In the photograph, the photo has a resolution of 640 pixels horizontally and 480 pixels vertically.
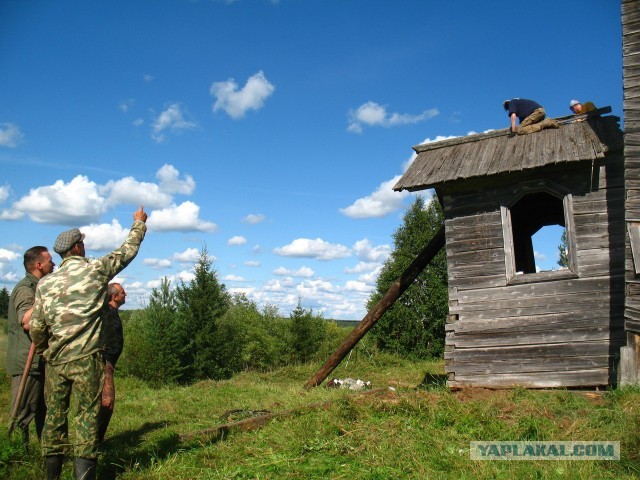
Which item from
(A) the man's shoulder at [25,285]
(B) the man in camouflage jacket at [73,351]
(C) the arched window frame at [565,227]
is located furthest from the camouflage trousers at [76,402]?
(C) the arched window frame at [565,227]

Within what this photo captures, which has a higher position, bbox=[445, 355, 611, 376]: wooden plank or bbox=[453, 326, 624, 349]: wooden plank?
bbox=[453, 326, 624, 349]: wooden plank

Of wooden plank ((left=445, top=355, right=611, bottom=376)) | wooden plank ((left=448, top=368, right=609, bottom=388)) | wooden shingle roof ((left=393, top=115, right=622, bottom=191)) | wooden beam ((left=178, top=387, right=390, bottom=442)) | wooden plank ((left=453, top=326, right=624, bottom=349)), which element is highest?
wooden shingle roof ((left=393, top=115, right=622, bottom=191))

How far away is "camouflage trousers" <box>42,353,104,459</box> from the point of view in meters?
4.09

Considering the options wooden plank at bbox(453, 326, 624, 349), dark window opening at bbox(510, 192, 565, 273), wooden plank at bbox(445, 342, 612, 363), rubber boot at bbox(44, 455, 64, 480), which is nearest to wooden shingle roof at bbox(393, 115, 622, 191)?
dark window opening at bbox(510, 192, 565, 273)

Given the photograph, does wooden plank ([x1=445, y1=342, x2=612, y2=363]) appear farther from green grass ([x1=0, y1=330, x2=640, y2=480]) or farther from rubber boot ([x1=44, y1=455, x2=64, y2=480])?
rubber boot ([x1=44, y1=455, x2=64, y2=480])

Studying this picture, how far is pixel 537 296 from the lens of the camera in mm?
8141

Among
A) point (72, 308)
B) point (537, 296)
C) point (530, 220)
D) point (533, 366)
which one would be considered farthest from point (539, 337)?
point (72, 308)

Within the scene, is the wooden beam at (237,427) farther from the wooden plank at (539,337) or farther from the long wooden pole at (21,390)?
the wooden plank at (539,337)

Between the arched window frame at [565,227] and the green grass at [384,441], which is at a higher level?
the arched window frame at [565,227]

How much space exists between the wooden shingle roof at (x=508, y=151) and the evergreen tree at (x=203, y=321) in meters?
9.62

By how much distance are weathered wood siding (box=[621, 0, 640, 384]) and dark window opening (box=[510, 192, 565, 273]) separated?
321 centimetres

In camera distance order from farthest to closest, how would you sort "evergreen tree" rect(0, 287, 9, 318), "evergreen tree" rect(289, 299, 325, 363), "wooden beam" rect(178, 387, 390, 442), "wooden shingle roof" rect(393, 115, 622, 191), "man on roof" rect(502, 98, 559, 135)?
"evergreen tree" rect(0, 287, 9, 318), "evergreen tree" rect(289, 299, 325, 363), "man on roof" rect(502, 98, 559, 135), "wooden shingle roof" rect(393, 115, 622, 191), "wooden beam" rect(178, 387, 390, 442)

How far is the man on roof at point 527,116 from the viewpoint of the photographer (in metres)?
8.92

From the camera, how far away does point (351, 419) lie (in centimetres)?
613
